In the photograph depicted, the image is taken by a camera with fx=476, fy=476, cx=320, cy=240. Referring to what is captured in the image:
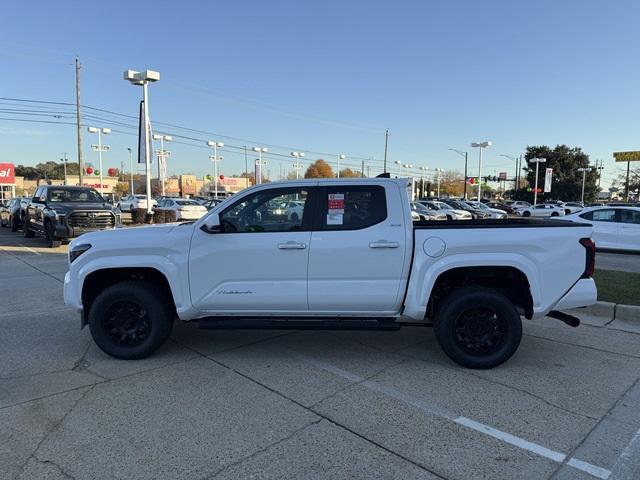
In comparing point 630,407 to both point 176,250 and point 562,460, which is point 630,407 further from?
point 176,250

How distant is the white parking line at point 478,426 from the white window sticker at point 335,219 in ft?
4.81

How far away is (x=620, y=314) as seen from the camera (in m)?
6.67

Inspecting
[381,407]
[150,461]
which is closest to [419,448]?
[381,407]

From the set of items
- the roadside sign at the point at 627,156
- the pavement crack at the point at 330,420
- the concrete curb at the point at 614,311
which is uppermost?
the roadside sign at the point at 627,156

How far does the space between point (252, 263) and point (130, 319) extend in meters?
1.49

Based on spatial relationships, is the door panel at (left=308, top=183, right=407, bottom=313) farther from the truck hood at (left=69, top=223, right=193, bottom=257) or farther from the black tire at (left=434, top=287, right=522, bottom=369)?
the truck hood at (left=69, top=223, right=193, bottom=257)

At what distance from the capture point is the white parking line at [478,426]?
121 inches

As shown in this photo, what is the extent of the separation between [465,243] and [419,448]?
6.83 feet

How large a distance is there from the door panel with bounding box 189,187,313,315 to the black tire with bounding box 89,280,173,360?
44 cm

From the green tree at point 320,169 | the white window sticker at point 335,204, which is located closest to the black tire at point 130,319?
the white window sticker at point 335,204

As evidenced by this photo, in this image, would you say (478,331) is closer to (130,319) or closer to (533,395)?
(533,395)

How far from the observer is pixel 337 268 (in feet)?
15.4

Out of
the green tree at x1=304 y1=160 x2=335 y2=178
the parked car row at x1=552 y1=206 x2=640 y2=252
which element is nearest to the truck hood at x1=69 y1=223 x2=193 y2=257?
the parked car row at x1=552 y1=206 x2=640 y2=252

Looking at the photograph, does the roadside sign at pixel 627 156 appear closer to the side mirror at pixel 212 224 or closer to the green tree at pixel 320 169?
the green tree at pixel 320 169
